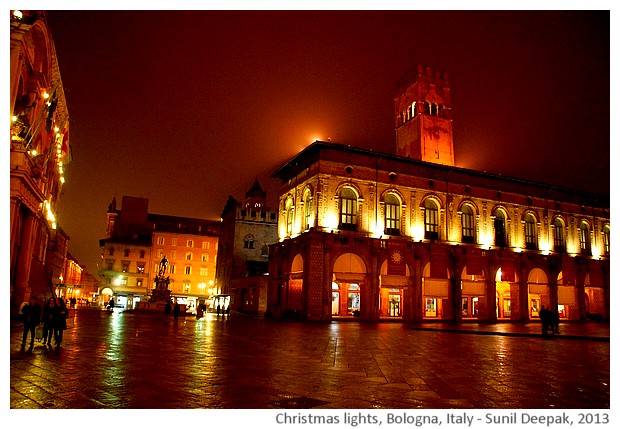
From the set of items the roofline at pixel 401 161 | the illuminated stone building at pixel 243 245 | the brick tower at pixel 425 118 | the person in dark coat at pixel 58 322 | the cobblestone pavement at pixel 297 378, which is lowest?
the cobblestone pavement at pixel 297 378

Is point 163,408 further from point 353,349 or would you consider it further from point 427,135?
point 427,135

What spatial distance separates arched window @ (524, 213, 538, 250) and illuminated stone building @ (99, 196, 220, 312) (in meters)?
45.9

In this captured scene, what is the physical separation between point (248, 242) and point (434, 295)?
2504cm

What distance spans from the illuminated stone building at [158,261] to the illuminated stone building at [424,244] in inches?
A: 1427

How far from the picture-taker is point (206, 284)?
71688 mm

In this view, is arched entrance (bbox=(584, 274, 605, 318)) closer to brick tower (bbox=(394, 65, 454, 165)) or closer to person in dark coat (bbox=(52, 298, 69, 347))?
brick tower (bbox=(394, 65, 454, 165))

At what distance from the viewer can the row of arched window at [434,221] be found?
34.3 m

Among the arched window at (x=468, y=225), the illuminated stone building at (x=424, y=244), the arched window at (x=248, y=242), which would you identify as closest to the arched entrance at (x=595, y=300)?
→ the illuminated stone building at (x=424, y=244)

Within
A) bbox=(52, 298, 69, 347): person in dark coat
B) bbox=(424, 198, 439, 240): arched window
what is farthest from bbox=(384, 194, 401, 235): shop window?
bbox=(52, 298, 69, 347): person in dark coat

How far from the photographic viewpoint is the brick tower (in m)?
→ 47.1

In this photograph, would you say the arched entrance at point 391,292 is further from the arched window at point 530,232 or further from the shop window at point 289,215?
the arched window at point 530,232

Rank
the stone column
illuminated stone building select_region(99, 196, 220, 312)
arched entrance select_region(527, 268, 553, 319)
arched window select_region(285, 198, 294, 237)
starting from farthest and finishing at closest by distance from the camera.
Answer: illuminated stone building select_region(99, 196, 220, 312) → arched entrance select_region(527, 268, 553, 319) → arched window select_region(285, 198, 294, 237) → the stone column
